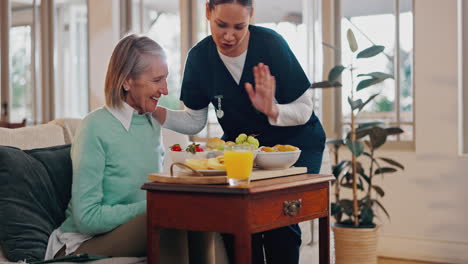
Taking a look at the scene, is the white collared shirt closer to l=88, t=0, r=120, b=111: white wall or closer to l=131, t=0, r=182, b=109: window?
l=131, t=0, r=182, b=109: window

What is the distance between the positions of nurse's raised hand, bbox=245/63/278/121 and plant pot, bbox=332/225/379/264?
1.94m

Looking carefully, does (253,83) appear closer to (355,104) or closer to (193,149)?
(193,149)

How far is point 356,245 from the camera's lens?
140 inches

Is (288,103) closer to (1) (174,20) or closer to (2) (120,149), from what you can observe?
(2) (120,149)

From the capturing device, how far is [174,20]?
5.20 m

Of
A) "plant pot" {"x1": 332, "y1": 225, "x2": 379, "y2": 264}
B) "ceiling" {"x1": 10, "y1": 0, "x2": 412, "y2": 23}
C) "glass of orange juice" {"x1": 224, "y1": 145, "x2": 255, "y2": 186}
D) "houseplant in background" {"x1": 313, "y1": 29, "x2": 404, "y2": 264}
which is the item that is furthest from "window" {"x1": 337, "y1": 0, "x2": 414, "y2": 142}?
"glass of orange juice" {"x1": 224, "y1": 145, "x2": 255, "y2": 186}

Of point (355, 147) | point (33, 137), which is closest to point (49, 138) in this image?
point (33, 137)

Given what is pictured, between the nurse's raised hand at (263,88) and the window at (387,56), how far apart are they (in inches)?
98.0

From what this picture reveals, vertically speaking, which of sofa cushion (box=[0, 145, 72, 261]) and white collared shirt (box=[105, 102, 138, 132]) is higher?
white collared shirt (box=[105, 102, 138, 132])

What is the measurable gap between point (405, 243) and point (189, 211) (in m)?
2.78

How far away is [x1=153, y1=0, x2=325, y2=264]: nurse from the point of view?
198 cm

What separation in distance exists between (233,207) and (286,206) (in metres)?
0.20

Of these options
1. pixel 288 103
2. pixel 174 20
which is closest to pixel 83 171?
pixel 288 103

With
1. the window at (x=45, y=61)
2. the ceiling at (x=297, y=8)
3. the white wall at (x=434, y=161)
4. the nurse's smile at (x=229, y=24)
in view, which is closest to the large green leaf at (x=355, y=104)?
the white wall at (x=434, y=161)
